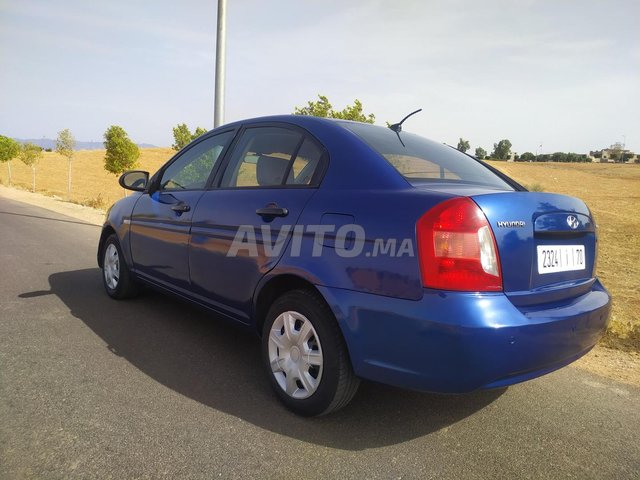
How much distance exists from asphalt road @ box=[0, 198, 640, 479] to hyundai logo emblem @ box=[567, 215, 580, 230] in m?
1.11

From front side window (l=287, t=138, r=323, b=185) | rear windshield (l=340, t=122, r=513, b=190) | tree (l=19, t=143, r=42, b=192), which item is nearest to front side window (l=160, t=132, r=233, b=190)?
front side window (l=287, t=138, r=323, b=185)

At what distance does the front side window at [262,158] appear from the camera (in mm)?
3020

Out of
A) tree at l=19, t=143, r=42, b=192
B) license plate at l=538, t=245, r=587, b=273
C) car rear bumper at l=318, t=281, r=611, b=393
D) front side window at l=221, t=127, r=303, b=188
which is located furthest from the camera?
tree at l=19, t=143, r=42, b=192

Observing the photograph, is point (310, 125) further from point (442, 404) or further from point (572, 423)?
point (572, 423)

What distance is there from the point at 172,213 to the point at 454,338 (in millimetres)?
2526

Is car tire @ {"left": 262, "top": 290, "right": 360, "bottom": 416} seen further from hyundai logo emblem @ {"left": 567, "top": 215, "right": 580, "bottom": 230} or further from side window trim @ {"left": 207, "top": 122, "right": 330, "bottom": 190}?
hyundai logo emblem @ {"left": 567, "top": 215, "right": 580, "bottom": 230}

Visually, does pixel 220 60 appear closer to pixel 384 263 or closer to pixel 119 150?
pixel 384 263

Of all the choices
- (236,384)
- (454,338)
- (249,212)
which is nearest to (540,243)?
(454,338)

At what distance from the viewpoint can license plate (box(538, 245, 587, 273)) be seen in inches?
92.2

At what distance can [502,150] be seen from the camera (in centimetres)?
9969

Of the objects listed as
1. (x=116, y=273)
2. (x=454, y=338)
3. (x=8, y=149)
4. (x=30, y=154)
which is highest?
(x=8, y=149)

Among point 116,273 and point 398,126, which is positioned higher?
point 398,126

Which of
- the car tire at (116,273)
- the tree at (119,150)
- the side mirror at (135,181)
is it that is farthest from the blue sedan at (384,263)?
the tree at (119,150)

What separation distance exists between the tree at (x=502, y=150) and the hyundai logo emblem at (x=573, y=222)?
104378 mm
